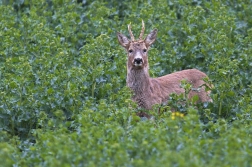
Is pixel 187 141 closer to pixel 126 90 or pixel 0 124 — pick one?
pixel 126 90

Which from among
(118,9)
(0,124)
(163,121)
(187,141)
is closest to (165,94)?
(163,121)

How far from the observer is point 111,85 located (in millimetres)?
13914

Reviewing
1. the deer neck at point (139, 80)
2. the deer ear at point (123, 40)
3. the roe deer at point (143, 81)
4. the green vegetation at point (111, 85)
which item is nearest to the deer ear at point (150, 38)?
the roe deer at point (143, 81)

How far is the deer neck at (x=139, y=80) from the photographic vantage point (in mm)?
13648

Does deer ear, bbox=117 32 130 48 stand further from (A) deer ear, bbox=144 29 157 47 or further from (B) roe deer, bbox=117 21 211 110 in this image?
(A) deer ear, bbox=144 29 157 47

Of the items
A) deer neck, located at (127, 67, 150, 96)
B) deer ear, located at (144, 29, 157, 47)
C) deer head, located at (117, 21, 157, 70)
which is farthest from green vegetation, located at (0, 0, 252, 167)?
deer ear, located at (144, 29, 157, 47)

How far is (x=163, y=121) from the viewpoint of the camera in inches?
473

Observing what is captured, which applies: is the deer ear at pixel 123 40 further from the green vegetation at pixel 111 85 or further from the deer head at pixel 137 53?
the green vegetation at pixel 111 85

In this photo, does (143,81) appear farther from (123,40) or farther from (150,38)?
(150,38)

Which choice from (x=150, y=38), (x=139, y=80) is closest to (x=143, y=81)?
(x=139, y=80)

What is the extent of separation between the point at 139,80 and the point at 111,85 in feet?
1.59

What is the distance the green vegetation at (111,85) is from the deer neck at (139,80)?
262 mm

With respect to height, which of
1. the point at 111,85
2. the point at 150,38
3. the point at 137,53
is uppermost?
the point at 150,38

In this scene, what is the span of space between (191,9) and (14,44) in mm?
4035
